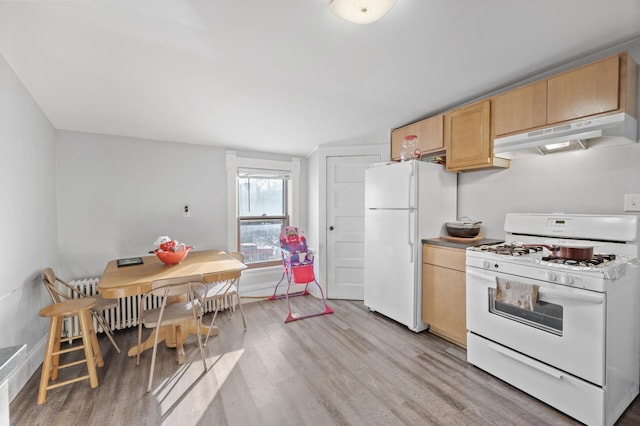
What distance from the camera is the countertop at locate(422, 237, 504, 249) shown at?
2.50 metres

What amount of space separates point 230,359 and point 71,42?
2.53 meters

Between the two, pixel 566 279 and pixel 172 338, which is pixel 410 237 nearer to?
pixel 566 279

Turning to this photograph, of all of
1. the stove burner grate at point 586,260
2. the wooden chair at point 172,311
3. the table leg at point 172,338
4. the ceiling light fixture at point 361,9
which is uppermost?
the ceiling light fixture at point 361,9

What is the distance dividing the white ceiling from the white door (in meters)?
1.06

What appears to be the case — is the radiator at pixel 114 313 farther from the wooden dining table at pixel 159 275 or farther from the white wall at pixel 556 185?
the white wall at pixel 556 185

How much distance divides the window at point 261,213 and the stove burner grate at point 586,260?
3.25 meters

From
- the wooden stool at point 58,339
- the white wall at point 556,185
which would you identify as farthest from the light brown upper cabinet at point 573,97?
the wooden stool at point 58,339

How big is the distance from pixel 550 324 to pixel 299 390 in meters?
1.75

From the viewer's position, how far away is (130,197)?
3.21 m

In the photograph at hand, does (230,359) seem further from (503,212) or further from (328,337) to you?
(503,212)

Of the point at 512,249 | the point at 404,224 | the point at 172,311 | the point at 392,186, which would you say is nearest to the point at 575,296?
the point at 512,249

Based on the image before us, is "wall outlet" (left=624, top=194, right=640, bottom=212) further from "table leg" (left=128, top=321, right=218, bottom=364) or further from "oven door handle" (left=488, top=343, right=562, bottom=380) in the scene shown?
"table leg" (left=128, top=321, right=218, bottom=364)

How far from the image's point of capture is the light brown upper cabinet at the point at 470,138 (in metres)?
2.47

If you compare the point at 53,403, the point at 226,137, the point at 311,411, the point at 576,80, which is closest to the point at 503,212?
the point at 576,80
